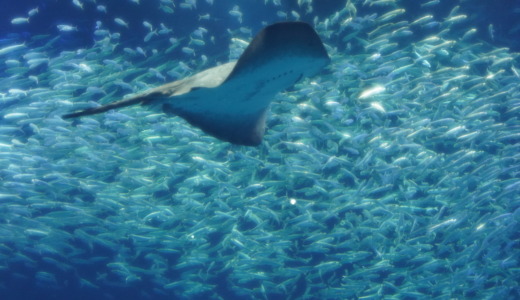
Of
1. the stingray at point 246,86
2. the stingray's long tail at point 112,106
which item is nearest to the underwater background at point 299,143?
Answer: the stingray at point 246,86

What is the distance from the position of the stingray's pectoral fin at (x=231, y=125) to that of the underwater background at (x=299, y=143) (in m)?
4.37

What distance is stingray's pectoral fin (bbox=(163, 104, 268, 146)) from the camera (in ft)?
11.9

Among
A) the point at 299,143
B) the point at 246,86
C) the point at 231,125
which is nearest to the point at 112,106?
the point at 246,86

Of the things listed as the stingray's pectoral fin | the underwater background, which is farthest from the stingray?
the underwater background

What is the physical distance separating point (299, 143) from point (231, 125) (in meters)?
5.54

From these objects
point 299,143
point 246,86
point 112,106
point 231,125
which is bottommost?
point 299,143

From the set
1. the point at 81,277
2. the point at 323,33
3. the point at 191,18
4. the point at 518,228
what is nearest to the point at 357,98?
the point at 323,33

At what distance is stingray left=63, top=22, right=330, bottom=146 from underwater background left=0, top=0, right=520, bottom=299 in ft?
14.7

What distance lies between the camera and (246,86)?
3289mm

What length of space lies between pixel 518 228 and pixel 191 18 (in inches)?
488

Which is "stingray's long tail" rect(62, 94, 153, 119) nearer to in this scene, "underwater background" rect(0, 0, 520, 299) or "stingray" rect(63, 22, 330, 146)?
"stingray" rect(63, 22, 330, 146)

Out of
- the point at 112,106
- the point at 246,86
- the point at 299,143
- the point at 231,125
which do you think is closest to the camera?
the point at 112,106

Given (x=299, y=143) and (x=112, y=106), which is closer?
(x=112, y=106)

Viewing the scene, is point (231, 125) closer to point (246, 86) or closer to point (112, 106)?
point (246, 86)
